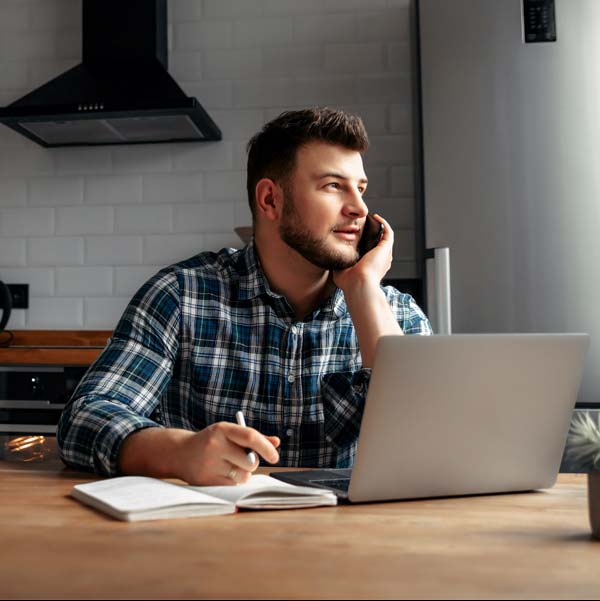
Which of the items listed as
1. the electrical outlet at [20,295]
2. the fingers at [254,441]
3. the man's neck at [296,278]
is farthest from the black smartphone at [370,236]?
the electrical outlet at [20,295]

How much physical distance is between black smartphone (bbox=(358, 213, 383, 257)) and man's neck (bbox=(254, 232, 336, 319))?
113 mm

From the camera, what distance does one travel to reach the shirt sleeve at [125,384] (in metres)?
1.23

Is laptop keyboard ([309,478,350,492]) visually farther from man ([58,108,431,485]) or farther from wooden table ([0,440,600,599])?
man ([58,108,431,485])

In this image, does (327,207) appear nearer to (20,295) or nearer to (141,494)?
(141,494)

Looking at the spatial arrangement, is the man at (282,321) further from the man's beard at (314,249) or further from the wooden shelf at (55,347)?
the wooden shelf at (55,347)

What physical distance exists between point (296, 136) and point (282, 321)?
0.41 m

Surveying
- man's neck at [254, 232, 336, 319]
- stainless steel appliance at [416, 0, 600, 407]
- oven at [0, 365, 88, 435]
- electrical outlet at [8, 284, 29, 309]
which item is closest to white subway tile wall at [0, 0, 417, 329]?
electrical outlet at [8, 284, 29, 309]

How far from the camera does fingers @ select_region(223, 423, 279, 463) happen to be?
990mm

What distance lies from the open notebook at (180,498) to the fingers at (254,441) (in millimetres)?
42

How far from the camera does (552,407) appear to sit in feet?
3.42

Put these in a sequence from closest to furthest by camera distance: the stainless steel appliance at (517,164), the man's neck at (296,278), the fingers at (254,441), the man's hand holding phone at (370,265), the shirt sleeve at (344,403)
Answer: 1. the fingers at (254,441)
2. the shirt sleeve at (344,403)
3. the man's hand holding phone at (370,265)
4. the man's neck at (296,278)
5. the stainless steel appliance at (517,164)

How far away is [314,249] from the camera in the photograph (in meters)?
1.67

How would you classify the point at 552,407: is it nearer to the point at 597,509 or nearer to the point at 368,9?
the point at 597,509

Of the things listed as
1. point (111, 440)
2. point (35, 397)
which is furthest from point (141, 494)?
point (35, 397)
